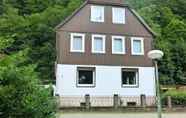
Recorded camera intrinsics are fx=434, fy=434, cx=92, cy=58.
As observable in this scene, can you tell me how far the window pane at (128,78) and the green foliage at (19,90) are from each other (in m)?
26.7

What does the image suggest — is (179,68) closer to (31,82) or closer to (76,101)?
(76,101)

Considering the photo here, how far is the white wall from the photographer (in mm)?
35594

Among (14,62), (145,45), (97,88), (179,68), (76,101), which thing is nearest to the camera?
(14,62)

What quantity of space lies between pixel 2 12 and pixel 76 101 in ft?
108

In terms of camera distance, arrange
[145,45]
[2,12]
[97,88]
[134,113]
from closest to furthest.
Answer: [134,113], [97,88], [145,45], [2,12]

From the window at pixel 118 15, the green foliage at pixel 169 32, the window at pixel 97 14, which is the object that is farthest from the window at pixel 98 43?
the green foliage at pixel 169 32

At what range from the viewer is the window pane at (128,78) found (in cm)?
3800

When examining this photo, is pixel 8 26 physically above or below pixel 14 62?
above

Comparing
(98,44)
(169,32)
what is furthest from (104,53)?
(169,32)

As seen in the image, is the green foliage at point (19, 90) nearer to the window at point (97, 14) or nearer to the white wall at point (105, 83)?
the white wall at point (105, 83)

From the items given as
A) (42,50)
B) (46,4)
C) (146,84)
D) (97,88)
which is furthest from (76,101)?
(46,4)

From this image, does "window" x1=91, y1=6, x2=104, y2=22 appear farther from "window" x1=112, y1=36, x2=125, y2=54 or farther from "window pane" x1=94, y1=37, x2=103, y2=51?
"window" x1=112, y1=36, x2=125, y2=54

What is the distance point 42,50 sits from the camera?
53.2m

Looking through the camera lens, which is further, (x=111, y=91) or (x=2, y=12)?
(x=2, y=12)
